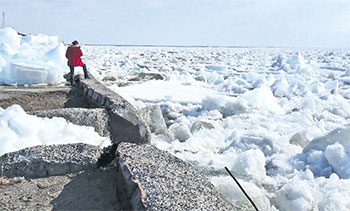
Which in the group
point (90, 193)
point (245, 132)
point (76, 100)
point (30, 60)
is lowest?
point (245, 132)

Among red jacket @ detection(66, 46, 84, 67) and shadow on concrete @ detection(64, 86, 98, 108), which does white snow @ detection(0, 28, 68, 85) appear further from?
shadow on concrete @ detection(64, 86, 98, 108)

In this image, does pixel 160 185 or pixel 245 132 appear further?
pixel 245 132

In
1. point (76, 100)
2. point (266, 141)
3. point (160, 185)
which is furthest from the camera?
point (76, 100)

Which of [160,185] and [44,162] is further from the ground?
[160,185]

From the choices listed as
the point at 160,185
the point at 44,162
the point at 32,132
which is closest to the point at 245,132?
the point at 32,132

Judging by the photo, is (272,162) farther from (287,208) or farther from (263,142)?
(287,208)

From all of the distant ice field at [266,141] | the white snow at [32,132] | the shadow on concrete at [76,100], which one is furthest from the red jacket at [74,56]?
the white snow at [32,132]

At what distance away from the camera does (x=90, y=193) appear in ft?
6.60

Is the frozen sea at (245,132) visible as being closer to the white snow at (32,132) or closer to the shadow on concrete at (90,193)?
the white snow at (32,132)

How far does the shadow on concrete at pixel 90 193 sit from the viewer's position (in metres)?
1.90

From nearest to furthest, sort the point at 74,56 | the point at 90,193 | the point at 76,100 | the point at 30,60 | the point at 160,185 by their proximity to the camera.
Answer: the point at 160,185 → the point at 90,193 → the point at 76,100 → the point at 74,56 → the point at 30,60

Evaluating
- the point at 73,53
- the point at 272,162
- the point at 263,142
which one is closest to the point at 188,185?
the point at 272,162

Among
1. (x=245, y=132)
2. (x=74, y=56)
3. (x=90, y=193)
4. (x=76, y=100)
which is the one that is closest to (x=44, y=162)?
(x=90, y=193)

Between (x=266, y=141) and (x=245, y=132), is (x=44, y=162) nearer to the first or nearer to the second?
(x=266, y=141)
